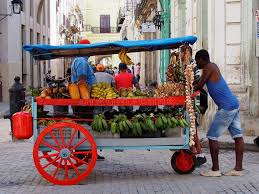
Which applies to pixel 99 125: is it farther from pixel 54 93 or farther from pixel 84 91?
pixel 54 93

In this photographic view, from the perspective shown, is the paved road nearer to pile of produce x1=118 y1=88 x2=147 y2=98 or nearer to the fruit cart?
the fruit cart

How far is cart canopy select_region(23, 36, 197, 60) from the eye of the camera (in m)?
7.67

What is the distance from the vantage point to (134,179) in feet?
26.0

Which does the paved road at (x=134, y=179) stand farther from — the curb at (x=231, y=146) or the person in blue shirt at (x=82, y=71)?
the person in blue shirt at (x=82, y=71)

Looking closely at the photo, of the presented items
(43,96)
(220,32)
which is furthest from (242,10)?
(43,96)

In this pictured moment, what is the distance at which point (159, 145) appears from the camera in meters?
7.83

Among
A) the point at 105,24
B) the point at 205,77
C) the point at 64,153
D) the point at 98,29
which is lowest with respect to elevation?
the point at 64,153

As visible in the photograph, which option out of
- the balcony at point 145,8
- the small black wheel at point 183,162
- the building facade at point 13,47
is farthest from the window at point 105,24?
the small black wheel at point 183,162

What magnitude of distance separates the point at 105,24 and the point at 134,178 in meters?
73.6

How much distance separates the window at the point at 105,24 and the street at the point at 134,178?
7047 cm

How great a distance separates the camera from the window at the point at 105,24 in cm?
7994

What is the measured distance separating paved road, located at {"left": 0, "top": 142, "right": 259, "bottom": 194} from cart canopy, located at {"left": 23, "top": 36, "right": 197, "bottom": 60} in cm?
173

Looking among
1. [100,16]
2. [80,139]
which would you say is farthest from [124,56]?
[100,16]

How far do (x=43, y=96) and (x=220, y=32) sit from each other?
5.88 meters
